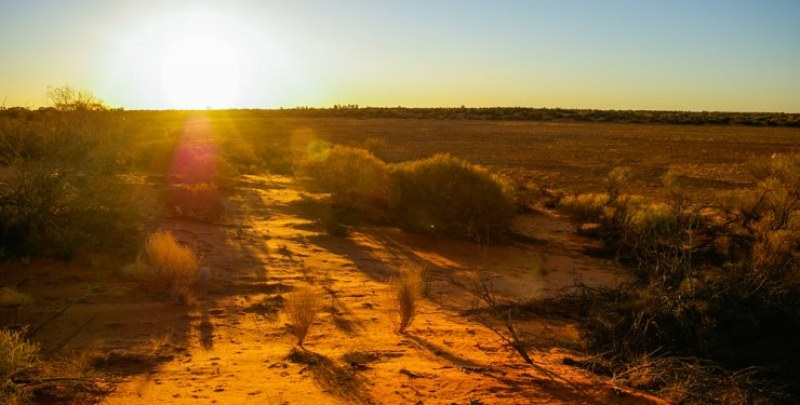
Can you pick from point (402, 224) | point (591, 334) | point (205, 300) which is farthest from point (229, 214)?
point (591, 334)

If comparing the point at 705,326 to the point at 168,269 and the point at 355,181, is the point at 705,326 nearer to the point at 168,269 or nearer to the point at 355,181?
the point at 168,269

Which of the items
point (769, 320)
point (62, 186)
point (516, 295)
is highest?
point (62, 186)

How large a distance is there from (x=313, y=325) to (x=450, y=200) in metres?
7.03

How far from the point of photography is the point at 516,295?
8977 mm

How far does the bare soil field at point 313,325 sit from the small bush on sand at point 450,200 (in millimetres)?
449

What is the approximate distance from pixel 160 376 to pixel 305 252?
5399 millimetres

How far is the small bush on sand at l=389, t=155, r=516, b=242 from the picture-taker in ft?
43.7

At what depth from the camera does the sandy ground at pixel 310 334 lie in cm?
514

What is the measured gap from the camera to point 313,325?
699 cm

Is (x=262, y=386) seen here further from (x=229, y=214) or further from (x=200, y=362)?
(x=229, y=214)

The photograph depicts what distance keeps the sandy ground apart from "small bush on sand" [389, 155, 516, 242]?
156 cm

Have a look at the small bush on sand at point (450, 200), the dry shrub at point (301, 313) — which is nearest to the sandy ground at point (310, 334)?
the dry shrub at point (301, 313)

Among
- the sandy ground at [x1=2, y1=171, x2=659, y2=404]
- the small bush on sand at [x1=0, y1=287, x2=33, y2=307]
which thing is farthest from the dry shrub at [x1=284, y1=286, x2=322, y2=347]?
the small bush on sand at [x1=0, y1=287, x2=33, y2=307]

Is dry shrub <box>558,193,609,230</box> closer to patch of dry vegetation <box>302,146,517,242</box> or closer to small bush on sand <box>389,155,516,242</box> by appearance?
patch of dry vegetation <box>302,146,517,242</box>
